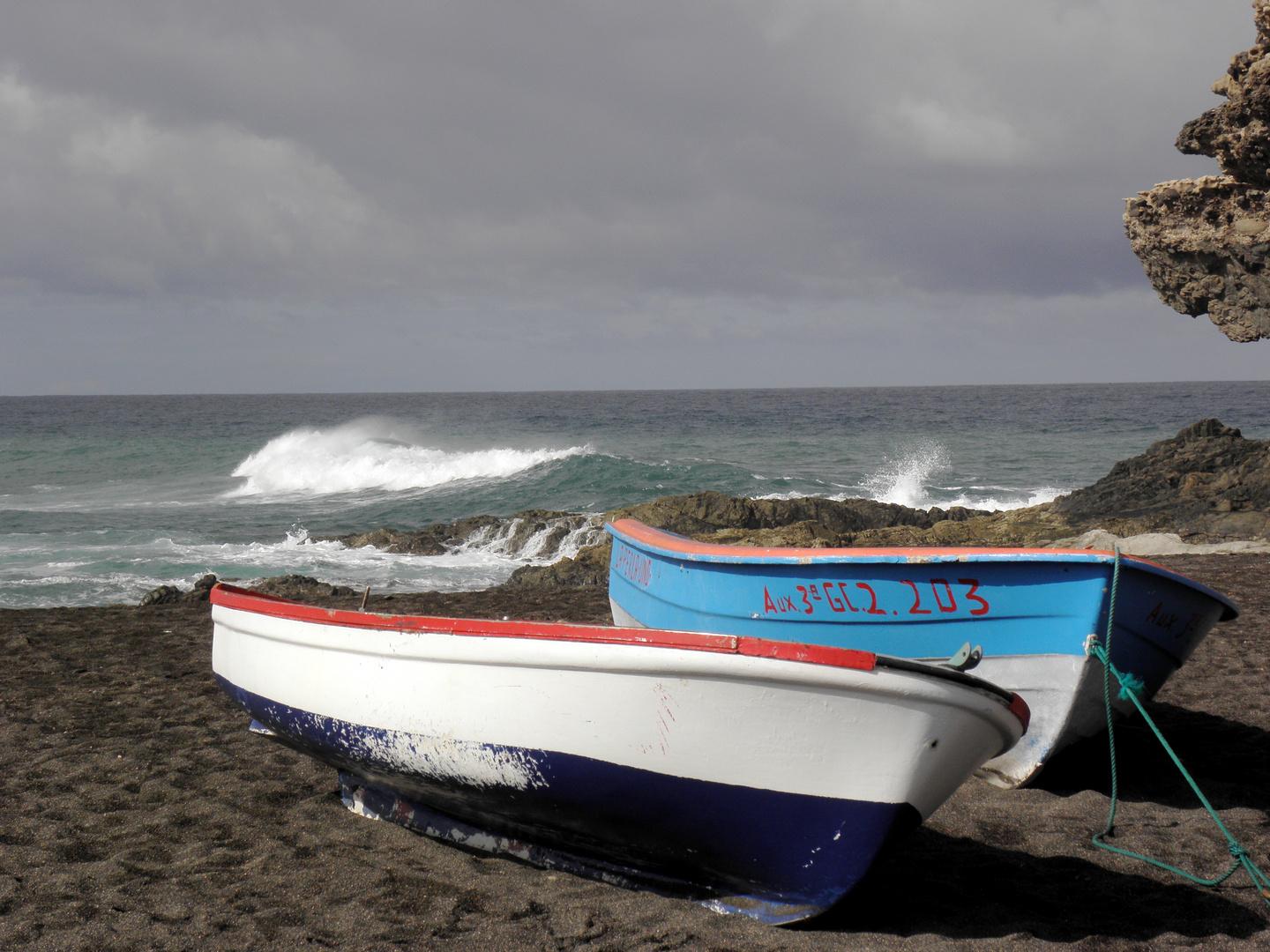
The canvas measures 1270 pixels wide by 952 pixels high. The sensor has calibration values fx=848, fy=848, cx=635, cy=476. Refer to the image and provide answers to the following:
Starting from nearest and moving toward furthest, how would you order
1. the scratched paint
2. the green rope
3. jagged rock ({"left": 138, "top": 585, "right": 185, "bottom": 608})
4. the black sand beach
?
the black sand beach, the scratched paint, the green rope, jagged rock ({"left": 138, "top": 585, "right": 185, "bottom": 608})

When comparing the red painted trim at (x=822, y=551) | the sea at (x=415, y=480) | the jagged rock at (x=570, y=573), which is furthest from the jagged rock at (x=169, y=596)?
the red painted trim at (x=822, y=551)

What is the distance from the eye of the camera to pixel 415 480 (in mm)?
28641

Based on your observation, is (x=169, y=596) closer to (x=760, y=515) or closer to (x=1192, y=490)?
(x=760, y=515)

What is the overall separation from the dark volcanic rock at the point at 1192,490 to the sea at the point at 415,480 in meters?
4.21

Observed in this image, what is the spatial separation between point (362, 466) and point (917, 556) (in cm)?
2791

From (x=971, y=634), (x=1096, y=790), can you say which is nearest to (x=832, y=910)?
(x=971, y=634)

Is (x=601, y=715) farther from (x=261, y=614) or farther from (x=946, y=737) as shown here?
(x=261, y=614)

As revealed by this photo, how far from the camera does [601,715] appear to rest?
117 inches

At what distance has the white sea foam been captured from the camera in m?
28.2

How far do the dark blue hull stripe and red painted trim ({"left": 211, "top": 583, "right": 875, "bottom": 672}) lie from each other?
473mm

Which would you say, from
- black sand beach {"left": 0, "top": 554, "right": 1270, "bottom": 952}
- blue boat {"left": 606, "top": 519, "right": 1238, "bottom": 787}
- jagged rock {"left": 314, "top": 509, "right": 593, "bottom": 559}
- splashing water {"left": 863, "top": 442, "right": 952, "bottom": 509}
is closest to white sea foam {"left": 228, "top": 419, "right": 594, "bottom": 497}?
jagged rock {"left": 314, "top": 509, "right": 593, "bottom": 559}

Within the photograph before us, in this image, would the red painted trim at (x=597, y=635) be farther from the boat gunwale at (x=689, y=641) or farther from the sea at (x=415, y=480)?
the sea at (x=415, y=480)

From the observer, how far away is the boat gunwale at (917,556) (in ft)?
13.3

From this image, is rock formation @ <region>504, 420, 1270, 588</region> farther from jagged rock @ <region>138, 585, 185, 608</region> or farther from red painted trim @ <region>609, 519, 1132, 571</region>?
red painted trim @ <region>609, 519, 1132, 571</region>
